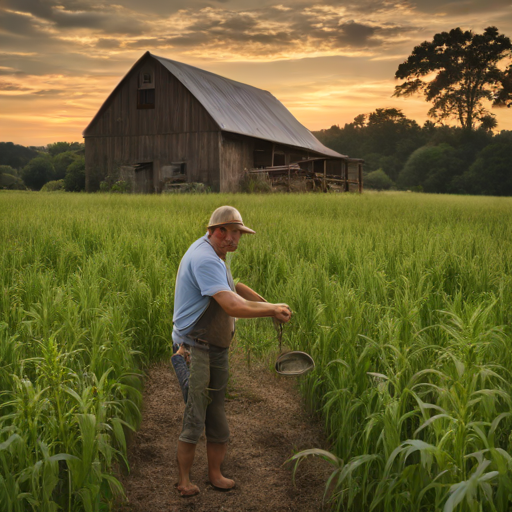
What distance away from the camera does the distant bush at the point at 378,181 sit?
59.8 meters

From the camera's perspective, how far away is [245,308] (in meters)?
3.01

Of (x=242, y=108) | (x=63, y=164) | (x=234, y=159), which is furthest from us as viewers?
(x=63, y=164)

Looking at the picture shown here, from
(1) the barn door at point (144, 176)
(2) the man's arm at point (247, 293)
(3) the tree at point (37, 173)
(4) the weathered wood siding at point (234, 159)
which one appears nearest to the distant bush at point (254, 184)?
(4) the weathered wood siding at point (234, 159)

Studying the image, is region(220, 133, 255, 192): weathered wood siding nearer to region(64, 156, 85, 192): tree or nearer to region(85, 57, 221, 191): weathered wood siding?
region(85, 57, 221, 191): weathered wood siding

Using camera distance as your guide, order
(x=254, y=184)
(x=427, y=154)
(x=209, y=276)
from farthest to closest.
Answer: (x=427, y=154) < (x=254, y=184) < (x=209, y=276)

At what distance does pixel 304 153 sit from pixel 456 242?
1042 inches

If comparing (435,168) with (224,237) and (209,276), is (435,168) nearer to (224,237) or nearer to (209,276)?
(224,237)

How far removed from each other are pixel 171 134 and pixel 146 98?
2349 mm

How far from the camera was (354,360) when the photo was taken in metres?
3.66

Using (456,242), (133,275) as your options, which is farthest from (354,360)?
(456,242)

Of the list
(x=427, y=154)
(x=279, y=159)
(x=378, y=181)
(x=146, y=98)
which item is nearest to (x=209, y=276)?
(x=146, y=98)

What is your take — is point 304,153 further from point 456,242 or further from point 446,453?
point 446,453

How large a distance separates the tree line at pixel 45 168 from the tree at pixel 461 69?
104ft

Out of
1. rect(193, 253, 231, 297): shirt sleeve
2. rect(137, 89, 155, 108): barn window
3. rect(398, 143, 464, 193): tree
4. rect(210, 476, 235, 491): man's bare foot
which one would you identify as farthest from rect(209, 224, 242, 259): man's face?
rect(398, 143, 464, 193): tree
